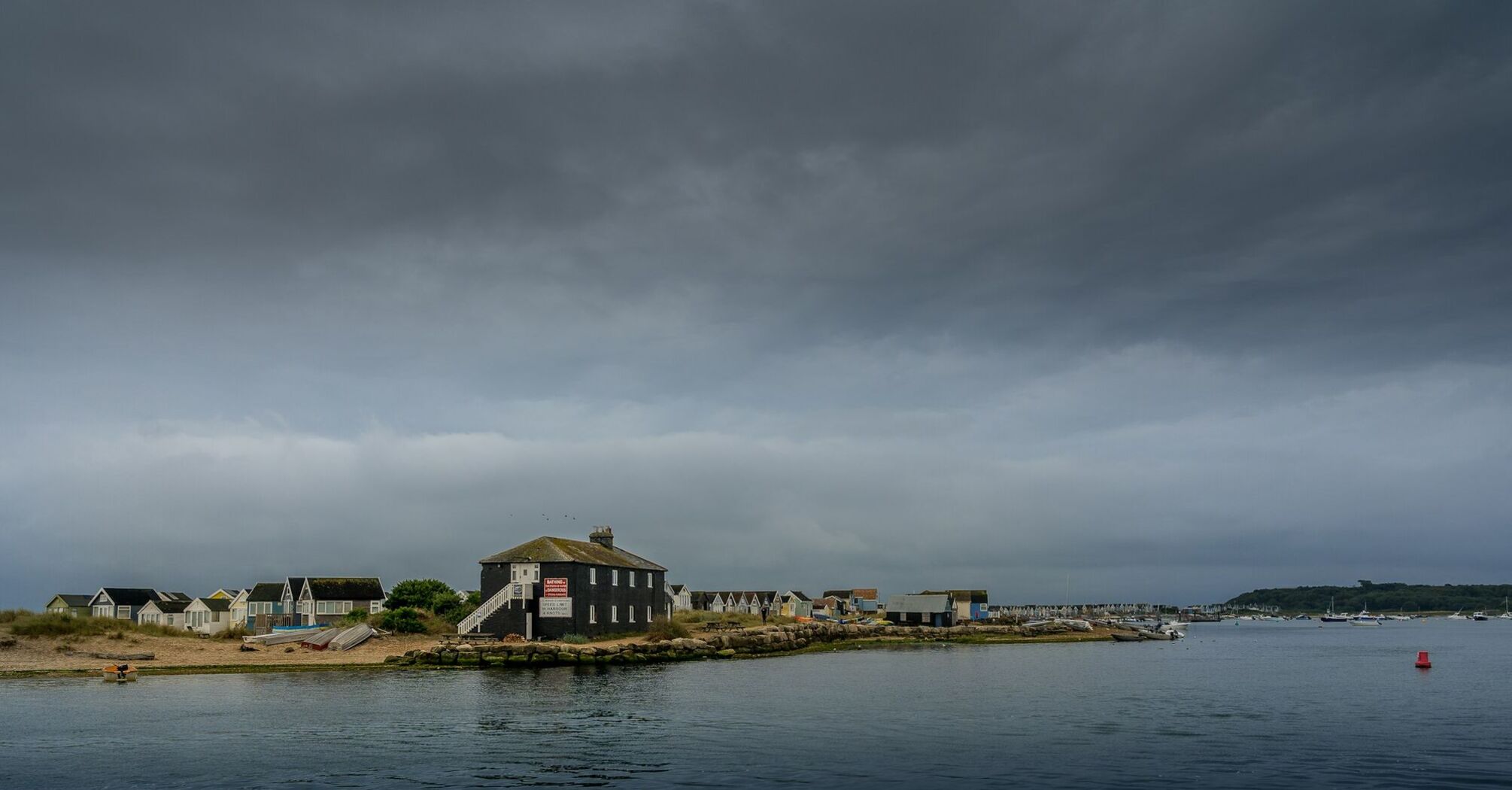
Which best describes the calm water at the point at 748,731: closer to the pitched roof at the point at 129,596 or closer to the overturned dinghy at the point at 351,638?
the overturned dinghy at the point at 351,638

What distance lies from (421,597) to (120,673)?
35.0 m

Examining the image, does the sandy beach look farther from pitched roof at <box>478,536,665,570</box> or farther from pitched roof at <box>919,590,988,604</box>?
pitched roof at <box>919,590,988,604</box>

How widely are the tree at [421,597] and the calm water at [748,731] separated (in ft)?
93.1

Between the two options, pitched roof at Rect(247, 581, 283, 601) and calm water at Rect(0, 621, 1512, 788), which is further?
pitched roof at Rect(247, 581, 283, 601)

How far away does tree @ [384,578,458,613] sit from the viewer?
302 ft

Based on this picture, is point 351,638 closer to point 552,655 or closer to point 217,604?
point 552,655

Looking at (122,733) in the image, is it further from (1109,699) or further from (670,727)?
(1109,699)

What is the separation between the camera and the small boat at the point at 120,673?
58000 mm

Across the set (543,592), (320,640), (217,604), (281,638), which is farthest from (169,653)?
(217,604)

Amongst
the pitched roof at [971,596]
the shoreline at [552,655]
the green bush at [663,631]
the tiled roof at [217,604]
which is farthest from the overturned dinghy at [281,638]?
the pitched roof at [971,596]

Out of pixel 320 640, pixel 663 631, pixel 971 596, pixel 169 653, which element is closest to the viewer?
pixel 169 653

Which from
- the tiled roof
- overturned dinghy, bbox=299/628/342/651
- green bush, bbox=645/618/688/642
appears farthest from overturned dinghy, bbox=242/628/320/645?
the tiled roof

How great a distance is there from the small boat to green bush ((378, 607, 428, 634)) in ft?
89.3

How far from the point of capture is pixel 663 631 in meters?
87.1
